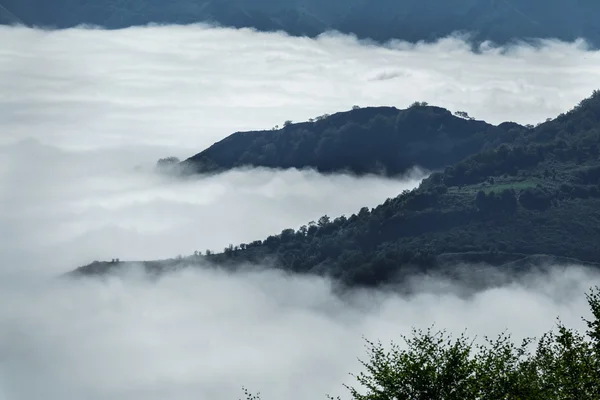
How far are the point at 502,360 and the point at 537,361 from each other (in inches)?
346

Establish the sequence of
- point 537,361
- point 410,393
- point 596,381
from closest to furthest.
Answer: point 596,381, point 410,393, point 537,361

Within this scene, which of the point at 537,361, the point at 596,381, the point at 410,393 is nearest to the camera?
the point at 596,381

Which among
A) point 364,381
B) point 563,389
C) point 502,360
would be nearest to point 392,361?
point 364,381

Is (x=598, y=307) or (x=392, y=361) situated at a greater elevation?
(x=598, y=307)

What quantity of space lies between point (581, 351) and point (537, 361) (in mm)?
8597

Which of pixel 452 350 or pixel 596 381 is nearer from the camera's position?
pixel 596 381

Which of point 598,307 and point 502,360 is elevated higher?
point 598,307

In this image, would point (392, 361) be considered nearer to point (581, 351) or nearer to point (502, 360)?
point (502, 360)

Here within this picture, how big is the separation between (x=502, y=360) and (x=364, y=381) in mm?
14365

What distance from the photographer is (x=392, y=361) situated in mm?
110062

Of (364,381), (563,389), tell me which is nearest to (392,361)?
(364,381)

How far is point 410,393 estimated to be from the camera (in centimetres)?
10588

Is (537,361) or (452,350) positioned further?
(537,361)

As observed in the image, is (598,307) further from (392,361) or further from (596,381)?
(392,361)
